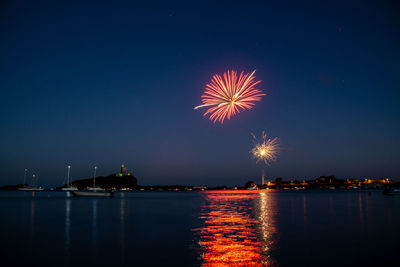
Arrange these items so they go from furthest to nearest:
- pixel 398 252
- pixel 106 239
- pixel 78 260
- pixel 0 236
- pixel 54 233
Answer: pixel 54 233 < pixel 0 236 < pixel 106 239 < pixel 398 252 < pixel 78 260

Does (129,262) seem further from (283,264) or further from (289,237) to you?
(289,237)

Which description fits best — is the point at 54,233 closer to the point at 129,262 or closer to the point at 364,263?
the point at 129,262

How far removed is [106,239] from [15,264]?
315 inches

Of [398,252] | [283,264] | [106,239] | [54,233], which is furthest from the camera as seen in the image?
[54,233]

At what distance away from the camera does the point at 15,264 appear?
16.3 meters

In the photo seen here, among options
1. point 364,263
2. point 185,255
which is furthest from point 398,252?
point 185,255

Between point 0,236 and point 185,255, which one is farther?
point 0,236

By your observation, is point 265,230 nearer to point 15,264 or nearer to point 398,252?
point 398,252

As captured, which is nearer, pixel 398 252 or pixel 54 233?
pixel 398 252

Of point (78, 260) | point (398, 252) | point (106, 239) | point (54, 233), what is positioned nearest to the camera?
point (78, 260)

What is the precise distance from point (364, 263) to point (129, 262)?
1230cm

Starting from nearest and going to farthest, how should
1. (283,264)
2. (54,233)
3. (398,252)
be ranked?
(283,264), (398,252), (54,233)

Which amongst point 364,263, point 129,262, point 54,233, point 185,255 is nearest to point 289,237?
point 364,263

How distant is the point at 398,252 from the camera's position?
18641 mm
